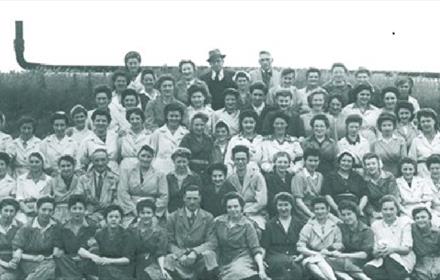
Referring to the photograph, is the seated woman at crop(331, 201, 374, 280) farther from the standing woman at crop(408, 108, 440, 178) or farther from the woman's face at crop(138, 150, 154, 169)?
the woman's face at crop(138, 150, 154, 169)

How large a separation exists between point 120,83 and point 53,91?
2.15 m

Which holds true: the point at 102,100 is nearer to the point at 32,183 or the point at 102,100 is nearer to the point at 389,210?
the point at 32,183

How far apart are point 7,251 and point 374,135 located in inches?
196

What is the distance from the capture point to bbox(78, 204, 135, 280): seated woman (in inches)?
370

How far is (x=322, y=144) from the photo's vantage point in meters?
10.8

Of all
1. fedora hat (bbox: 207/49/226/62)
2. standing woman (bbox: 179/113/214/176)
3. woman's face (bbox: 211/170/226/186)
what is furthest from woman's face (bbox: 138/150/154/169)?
fedora hat (bbox: 207/49/226/62)

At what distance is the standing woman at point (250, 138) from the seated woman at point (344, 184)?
0.94 metres

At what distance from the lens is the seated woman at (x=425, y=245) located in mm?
9727

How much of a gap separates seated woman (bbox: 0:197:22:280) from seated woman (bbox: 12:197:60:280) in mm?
107

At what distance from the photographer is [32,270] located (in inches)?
376

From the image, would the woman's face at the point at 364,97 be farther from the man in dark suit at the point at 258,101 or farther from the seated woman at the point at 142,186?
the seated woman at the point at 142,186

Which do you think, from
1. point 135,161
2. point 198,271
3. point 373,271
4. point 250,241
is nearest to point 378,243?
point 373,271

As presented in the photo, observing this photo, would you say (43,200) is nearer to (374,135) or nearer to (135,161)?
(135,161)

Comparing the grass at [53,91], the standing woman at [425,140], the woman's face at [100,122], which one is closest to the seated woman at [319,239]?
the standing woman at [425,140]
